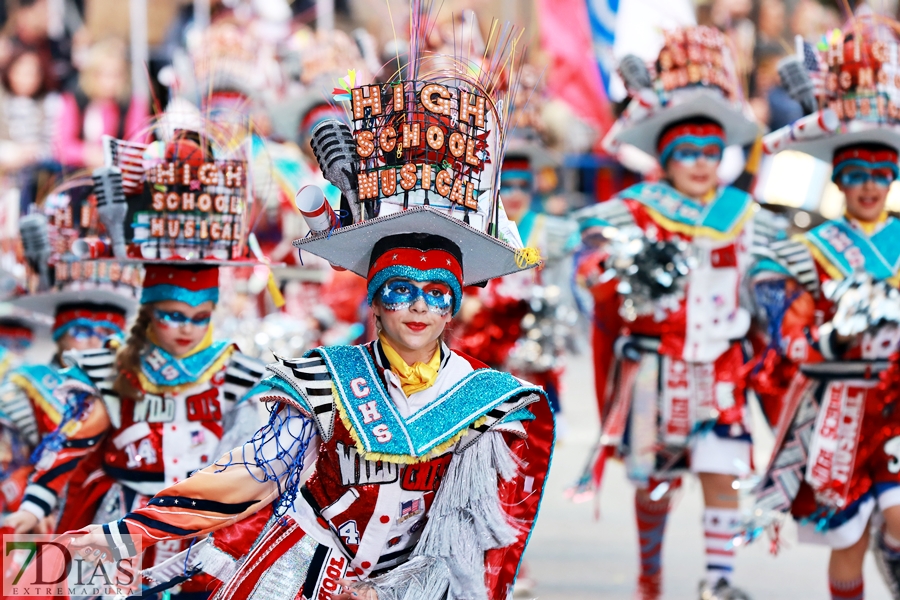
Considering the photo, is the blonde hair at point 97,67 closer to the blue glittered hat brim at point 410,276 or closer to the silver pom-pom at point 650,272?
the silver pom-pom at point 650,272

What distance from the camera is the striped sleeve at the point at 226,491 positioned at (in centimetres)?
389

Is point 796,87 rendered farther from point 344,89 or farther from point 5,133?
point 5,133

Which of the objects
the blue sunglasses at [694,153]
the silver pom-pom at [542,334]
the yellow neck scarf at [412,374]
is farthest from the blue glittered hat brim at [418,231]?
the silver pom-pom at [542,334]

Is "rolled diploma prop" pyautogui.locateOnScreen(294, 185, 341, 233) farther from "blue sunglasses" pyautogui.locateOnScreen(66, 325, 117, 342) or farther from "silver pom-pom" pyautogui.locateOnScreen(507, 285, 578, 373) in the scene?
"silver pom-pom" pyautogui.locateOnScreen(507, 285, 578, 373)

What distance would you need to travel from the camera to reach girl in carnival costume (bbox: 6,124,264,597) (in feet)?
17.9

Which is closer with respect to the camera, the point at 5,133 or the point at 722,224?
the point at 722,224

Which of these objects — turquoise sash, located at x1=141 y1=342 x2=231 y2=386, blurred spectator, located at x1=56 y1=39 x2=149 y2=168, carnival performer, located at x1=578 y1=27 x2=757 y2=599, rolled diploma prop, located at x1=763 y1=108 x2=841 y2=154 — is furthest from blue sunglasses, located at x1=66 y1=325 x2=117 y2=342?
blurred spectator, located at x1=56 y1=39 x2=149 y2=168

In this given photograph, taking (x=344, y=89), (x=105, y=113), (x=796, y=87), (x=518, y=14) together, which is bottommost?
(x=344, y=89)

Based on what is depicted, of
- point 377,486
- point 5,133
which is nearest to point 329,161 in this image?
point 377,486

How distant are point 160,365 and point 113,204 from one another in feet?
2.13

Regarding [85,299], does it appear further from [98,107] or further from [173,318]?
[98,107]

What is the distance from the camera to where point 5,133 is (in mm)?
18891

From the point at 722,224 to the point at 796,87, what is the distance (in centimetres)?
79

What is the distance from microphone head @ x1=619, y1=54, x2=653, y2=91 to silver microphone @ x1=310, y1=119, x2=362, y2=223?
3362mm
